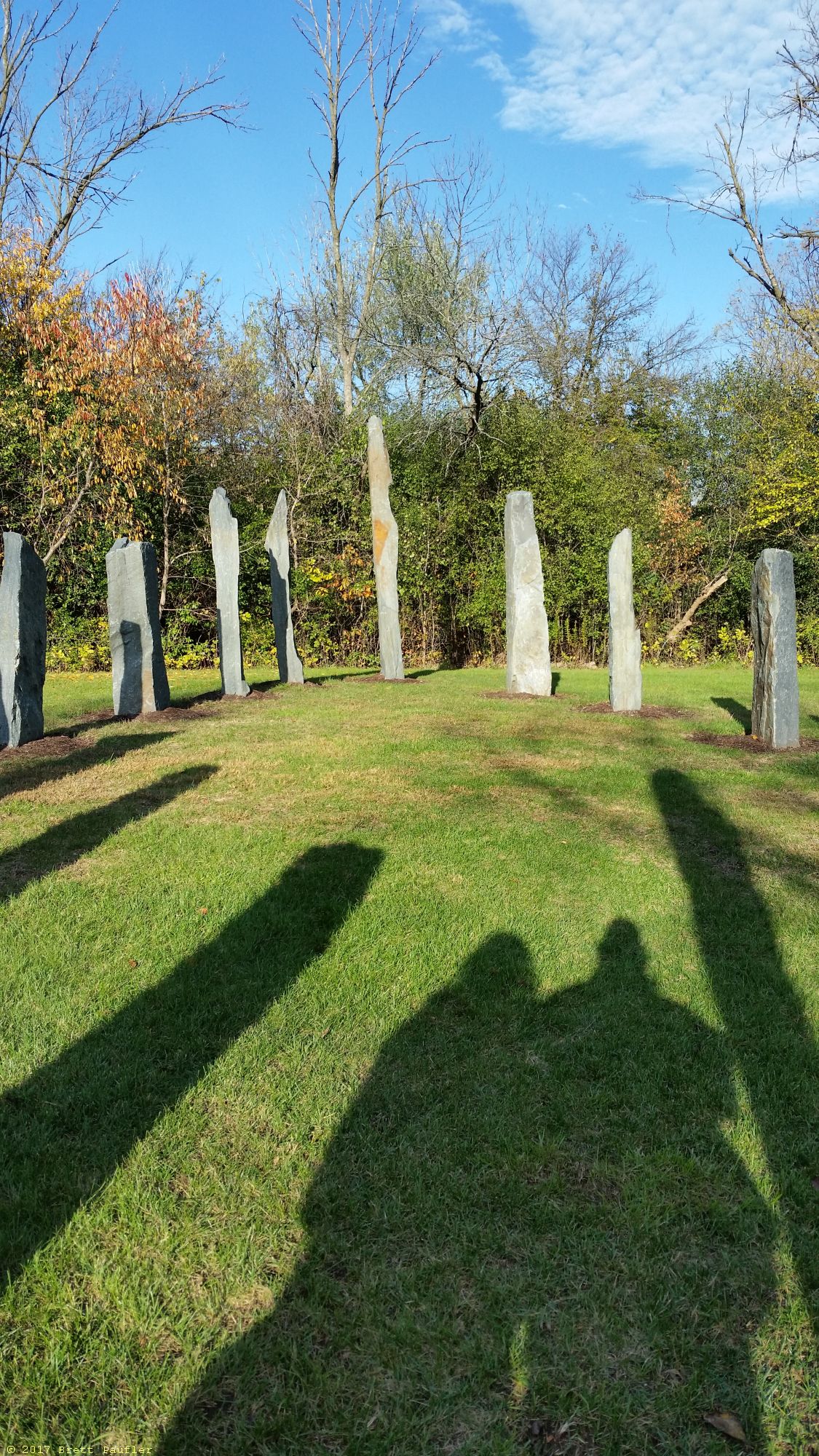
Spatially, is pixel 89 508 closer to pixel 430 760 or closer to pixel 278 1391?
pixel 430 760

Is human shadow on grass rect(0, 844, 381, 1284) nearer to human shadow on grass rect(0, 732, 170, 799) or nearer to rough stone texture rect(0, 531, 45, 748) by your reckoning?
human shadow on grass rect(0, 732, 170, 799)

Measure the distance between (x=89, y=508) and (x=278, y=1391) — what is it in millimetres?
15119

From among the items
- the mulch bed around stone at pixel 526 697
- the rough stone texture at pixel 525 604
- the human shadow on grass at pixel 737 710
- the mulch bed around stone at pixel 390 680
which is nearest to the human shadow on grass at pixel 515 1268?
the human shadow on grass at pixel 737 710

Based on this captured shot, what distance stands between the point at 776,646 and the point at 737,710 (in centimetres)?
289

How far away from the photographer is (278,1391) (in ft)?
6.15

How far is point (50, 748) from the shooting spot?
27.1ft

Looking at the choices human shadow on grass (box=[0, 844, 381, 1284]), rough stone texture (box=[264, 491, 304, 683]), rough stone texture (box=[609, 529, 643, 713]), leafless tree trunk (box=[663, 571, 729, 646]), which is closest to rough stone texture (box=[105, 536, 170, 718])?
rough stone texture (box=[264, 491, 304, 683])

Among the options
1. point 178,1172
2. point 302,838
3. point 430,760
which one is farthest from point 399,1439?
point 430,760

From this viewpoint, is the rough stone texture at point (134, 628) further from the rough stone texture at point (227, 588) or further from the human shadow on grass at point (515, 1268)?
the human shadow on grass at point (515, 1268)

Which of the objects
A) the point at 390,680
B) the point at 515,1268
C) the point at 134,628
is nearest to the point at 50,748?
the point at 134,628

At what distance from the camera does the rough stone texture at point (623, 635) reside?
1020cm

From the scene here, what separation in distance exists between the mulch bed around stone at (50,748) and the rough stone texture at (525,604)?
583 centimetres

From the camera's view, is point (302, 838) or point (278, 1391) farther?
point (302, 838)

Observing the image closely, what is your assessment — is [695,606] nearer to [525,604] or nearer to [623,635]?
[525,604]
